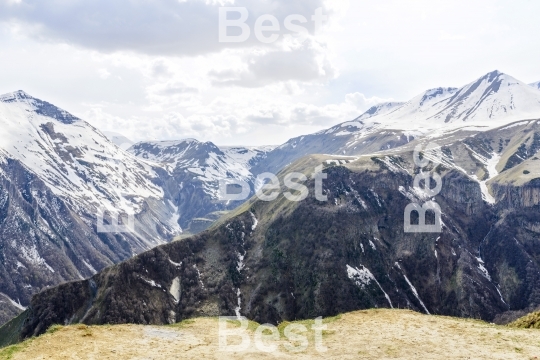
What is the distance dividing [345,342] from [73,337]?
26331 mm

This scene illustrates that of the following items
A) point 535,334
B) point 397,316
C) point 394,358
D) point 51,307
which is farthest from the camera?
point 51,307

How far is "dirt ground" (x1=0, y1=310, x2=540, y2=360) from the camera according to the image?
3438 cm

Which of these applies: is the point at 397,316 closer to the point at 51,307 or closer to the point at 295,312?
the point at 295,312

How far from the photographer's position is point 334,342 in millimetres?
39062

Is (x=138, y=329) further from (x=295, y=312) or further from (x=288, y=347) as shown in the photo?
(x=295, y=312)

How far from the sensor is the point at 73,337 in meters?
38.9

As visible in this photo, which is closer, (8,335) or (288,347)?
(288,347)

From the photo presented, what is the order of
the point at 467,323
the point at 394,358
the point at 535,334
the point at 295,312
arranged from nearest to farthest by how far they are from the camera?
the point at 394,358 < the point at 535,334 < the point at 467,323 < the point at 295,312

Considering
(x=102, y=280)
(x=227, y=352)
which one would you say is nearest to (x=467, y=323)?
(x=227, y=352)

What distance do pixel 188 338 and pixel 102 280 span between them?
154 meters

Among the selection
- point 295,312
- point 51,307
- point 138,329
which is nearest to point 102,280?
point 51,307

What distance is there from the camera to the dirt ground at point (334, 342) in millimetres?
34375

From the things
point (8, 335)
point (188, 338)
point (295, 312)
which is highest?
point (188, 338)

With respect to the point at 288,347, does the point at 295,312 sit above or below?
below
